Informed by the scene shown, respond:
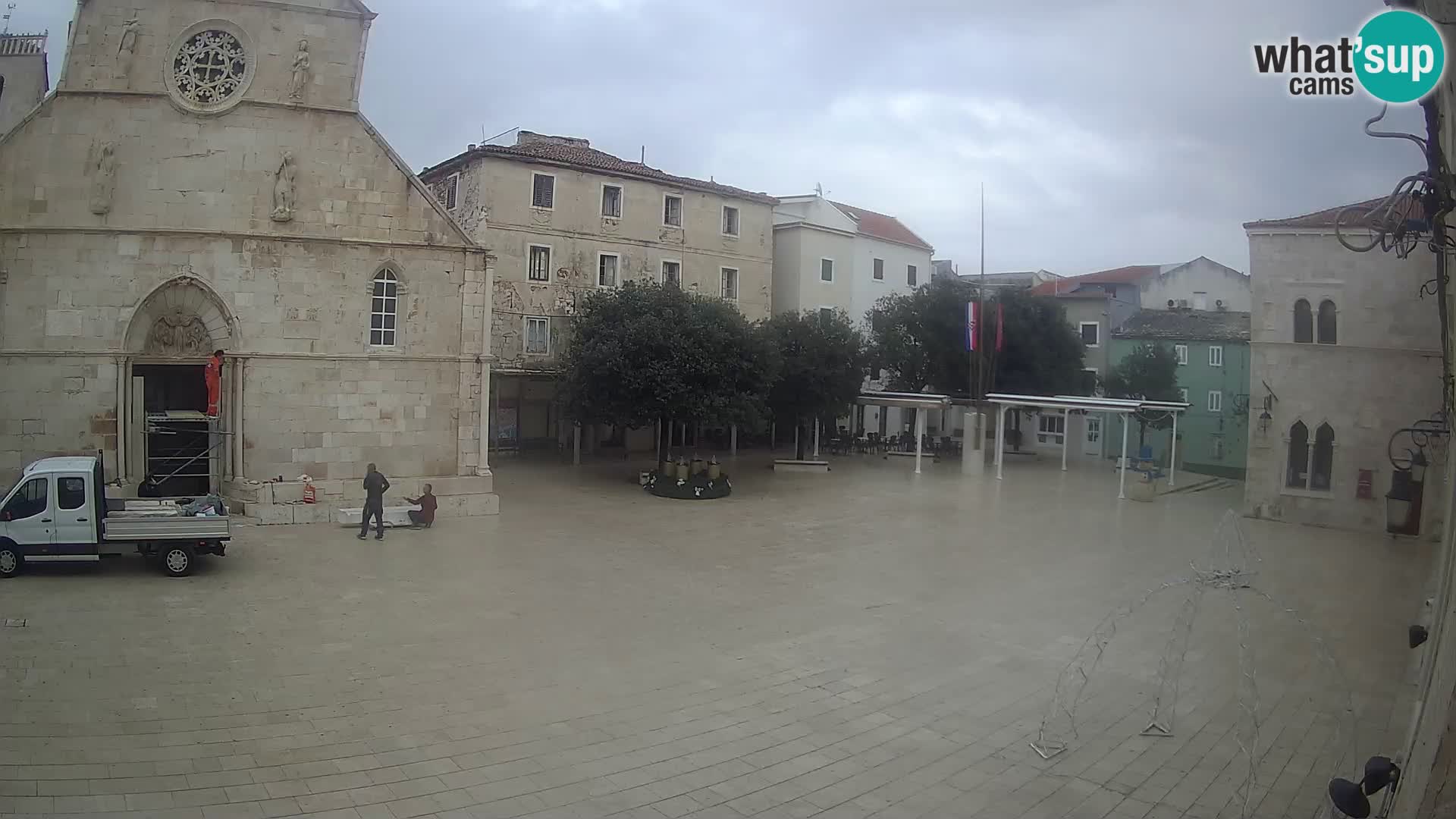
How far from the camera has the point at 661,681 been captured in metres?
10.2

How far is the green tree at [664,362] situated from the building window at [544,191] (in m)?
6.53

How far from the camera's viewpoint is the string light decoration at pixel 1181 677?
852 centimetres

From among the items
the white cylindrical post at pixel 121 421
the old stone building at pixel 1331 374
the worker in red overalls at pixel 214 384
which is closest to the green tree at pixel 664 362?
the worker in red overalls at pixel 214 384

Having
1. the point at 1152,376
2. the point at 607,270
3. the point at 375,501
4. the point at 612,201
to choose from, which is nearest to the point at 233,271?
the point at 375,501

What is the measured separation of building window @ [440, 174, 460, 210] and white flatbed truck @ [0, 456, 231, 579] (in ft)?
A: 71.8

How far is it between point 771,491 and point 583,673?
18101 mm

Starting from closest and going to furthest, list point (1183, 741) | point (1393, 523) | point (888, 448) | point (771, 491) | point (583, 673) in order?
point (1183, 741) → point (583, 673) → point (1393, 523) → point (771, 491) → point (888, 448)

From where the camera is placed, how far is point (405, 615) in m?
12.6

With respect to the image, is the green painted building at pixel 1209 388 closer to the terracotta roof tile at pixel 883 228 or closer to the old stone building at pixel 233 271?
the terracotta roof tile at pixel 883 228

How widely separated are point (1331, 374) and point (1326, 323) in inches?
52.6

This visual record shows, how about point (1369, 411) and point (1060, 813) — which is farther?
point (1369, 411)

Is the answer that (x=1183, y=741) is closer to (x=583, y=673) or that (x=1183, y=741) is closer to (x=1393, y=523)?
(x=583, y=673)

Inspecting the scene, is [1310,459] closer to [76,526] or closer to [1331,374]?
[1331,374]

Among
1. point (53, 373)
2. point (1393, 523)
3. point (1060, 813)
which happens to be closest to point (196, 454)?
point (53, 373)
